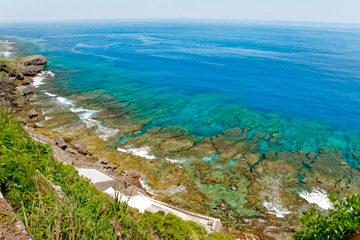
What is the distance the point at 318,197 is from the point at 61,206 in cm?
2813

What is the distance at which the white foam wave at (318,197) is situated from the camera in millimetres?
24750

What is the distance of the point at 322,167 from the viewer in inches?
1200

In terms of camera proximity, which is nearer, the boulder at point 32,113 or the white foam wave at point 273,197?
the white foam wave at point 273,197

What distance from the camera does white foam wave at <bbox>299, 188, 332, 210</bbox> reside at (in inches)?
974

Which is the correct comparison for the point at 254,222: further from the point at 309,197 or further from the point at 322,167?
the point at 322,167

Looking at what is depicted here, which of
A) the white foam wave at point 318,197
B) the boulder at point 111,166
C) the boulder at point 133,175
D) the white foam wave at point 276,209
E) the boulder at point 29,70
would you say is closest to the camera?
the white foam wave at point 276,209

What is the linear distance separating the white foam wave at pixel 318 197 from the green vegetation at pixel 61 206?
44.8ft

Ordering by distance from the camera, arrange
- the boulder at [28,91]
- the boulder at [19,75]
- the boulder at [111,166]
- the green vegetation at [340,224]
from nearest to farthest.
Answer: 1. the green vegetation at [340,224]
2. the boulder at [111,166]
3. the boulder at [28,91]
4. the boulder at [19,75]

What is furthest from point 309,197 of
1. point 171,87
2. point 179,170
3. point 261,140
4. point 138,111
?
point 171,87

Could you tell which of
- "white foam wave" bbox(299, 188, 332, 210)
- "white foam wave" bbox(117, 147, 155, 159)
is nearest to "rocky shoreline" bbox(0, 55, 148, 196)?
"white foam wave" bbox(117, 147, 155, 159)

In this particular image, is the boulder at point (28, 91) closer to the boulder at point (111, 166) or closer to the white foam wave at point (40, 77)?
the white foam wave at point (40, 77)

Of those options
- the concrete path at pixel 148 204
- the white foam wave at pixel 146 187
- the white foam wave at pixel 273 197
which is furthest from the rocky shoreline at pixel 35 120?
the white foam wave at pixel 273 197

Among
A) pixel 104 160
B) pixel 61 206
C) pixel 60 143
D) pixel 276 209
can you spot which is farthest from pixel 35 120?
pixel 276 209

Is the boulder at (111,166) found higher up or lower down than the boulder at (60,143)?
lower down
